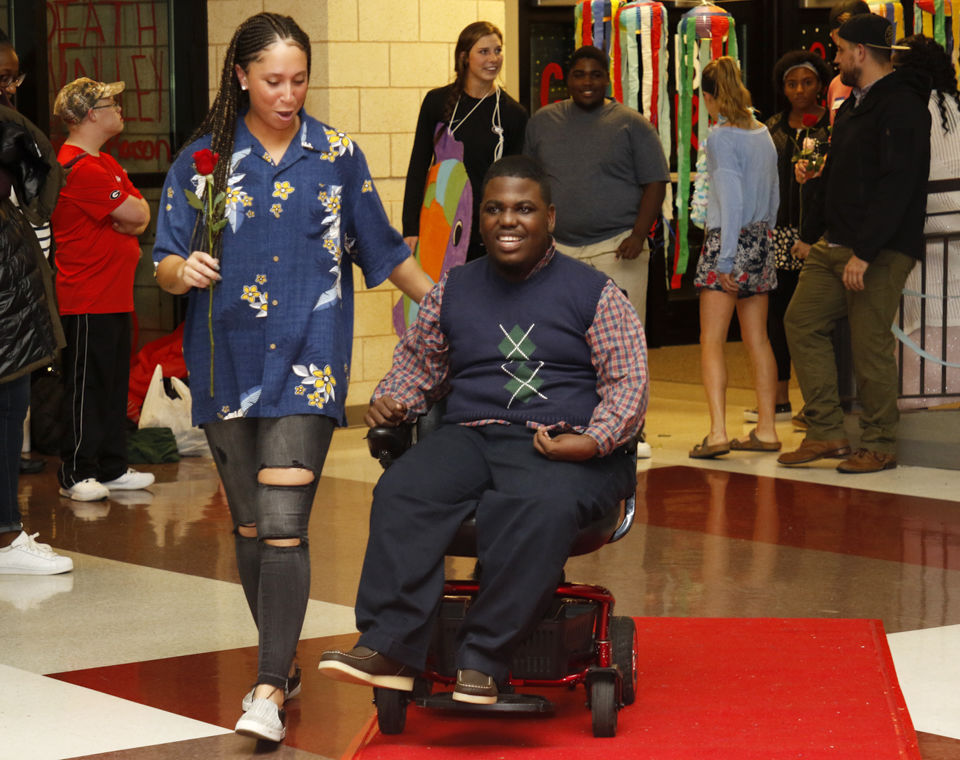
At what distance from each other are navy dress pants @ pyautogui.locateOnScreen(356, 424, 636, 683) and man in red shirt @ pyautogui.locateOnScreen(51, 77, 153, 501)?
3.28 m

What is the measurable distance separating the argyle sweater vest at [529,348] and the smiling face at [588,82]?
129 inches

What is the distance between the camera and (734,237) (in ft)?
23.9

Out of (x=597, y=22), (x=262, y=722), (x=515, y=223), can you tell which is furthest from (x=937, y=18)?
(x=262, y=722)

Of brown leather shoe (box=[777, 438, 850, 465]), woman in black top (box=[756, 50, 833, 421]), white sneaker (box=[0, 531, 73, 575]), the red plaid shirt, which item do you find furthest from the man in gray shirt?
the red plaid shirt

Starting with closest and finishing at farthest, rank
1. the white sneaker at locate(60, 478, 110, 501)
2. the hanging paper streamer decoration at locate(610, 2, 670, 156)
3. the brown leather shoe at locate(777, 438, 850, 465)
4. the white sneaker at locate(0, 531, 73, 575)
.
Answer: the white sneaker at locate(0, 531, 73, 575) < the white sneaker at locate(60, 478, 110, 501) < the brown leather shoe at locate(777, 438, 850, 465) < the hanging paper streamer decoration at locate(610, 2, 670, 156)

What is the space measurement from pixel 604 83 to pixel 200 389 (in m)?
3.77

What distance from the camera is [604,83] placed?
713cm

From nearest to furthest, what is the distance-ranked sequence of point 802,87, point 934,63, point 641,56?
point 934,63
point 802,87
point 641,56

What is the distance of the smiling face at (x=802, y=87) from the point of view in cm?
811

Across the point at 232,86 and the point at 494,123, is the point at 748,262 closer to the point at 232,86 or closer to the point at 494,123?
the point at 494,123

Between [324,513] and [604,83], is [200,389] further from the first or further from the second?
[604,83]

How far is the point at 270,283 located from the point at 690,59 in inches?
219

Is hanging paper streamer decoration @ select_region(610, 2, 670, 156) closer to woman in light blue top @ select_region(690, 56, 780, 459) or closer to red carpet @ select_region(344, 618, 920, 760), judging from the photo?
woman in light blue top @ select_region(690, 56, 780, 459)

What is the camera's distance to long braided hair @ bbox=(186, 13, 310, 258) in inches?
146
